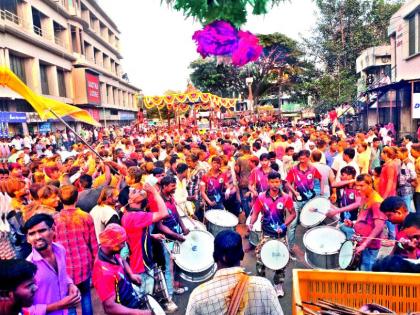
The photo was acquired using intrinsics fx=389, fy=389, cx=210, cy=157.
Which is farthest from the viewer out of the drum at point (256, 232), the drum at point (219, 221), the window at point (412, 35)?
the window at point (412, 35)

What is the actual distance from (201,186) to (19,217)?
2.96 meters

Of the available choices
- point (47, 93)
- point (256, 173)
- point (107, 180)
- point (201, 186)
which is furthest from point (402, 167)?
point (47, 93)

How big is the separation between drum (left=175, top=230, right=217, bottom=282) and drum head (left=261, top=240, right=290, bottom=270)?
0.66 meters

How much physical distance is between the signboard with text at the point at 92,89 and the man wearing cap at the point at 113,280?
3722cm

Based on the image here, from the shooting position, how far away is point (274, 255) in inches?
189

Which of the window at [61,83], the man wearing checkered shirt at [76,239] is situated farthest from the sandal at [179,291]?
the window at [61,83]

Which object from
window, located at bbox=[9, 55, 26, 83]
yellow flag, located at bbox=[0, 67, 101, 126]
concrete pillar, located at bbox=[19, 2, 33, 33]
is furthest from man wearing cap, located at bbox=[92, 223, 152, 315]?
concrete pillar, located at bbox=[19, 2, 33, 33]

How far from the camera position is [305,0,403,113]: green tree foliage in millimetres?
25859

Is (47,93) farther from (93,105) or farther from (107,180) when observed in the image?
(107,180)

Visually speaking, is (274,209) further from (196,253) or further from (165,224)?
(165,224)

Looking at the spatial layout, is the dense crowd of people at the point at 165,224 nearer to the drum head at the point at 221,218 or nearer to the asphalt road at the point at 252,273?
the asphalt road at the point at 252,273

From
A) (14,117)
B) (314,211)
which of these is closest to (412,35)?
(314,211)

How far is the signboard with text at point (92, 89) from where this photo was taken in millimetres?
38250

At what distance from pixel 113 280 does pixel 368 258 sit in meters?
2.98
